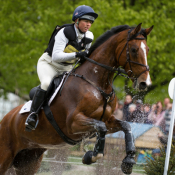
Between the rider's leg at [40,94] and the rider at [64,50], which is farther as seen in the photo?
the rider's leg at [40,94]

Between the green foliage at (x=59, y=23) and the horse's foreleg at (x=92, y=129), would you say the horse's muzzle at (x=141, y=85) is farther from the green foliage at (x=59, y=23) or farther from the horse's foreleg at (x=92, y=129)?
the green foliage at (x=59, y=23)

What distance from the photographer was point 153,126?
861 cm

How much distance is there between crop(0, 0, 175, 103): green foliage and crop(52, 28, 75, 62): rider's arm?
821 cm

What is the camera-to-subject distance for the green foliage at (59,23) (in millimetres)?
13719

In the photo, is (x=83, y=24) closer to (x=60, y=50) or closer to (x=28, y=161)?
(x=60, y=50)

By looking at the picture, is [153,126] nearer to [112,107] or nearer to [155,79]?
[112,107]

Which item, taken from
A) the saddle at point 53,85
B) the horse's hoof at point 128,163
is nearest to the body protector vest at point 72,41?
the saddle at point 53,85

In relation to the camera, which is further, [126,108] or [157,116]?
[157,116]

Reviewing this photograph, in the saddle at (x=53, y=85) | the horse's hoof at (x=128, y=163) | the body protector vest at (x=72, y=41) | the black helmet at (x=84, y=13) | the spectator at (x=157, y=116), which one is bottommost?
the spectator at (x=157, y=116)

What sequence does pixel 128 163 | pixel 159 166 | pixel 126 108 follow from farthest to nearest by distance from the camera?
pixel 126 108 → pixel 159 166 → pixel 128 163

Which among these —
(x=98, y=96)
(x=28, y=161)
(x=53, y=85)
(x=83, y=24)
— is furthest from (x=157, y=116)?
(x=83, y=24)

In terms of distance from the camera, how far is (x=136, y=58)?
171 inches

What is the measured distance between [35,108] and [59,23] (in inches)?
413

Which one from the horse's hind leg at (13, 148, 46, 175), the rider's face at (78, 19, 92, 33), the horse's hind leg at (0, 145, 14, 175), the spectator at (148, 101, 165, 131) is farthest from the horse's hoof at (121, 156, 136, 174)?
the spectator at (148, 101, 165, 131)
